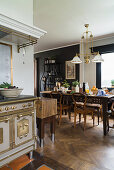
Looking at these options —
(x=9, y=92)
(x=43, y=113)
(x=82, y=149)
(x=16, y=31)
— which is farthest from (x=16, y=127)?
(x=16, y=31)

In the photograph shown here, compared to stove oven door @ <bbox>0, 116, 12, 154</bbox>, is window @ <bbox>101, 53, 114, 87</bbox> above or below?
above

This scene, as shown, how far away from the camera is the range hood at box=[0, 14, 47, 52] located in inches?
69.5

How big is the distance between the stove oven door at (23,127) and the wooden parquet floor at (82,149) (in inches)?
19.4

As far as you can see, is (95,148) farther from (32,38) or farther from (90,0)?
(90,0)

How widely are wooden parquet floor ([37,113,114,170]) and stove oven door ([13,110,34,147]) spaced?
492mm

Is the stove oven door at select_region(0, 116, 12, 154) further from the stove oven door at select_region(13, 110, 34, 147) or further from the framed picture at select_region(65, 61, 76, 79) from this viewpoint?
the framed picture at select_region(65, 61, 76, 79)

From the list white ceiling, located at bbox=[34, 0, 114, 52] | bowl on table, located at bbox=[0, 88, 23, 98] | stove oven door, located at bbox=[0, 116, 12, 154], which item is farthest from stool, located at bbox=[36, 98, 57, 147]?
white ceiling, located at bbox=[34, 0, 114, 52]

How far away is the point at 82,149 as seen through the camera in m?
2.34

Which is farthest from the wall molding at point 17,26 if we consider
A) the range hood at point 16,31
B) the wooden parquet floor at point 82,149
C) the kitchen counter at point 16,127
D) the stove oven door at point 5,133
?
the wooden parquet floor at point 82,149

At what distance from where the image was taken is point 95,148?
238 cm

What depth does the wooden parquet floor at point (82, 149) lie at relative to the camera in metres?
1.93

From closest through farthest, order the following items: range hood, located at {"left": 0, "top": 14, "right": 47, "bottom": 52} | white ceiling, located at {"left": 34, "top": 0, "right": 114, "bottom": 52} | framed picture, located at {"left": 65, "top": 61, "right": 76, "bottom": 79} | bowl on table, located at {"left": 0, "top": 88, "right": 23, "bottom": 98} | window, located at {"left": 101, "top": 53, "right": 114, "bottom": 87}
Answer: range hood, located at {"left": 0, "top": 14, "right": 47, "bottom": 52}
bowl on table, located at {"left": 0, "top": 88, "right": 23, "bottom": 98}
white ceiling, located at {"left": 34, "top": 0, "right": 114, "bottom": 52}
window, located at {"left": 101, "top": 53, "right": 114, "bottom": 87}
framed picture, located at {"left": 65, "top": 61, "right": 76, "bottom": 79}

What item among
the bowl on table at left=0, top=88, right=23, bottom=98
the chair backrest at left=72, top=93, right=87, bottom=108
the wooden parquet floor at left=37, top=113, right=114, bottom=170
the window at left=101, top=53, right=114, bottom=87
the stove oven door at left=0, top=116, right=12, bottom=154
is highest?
the window at left=101, top=53, right=114, bottom=87

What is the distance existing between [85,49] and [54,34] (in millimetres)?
1593
